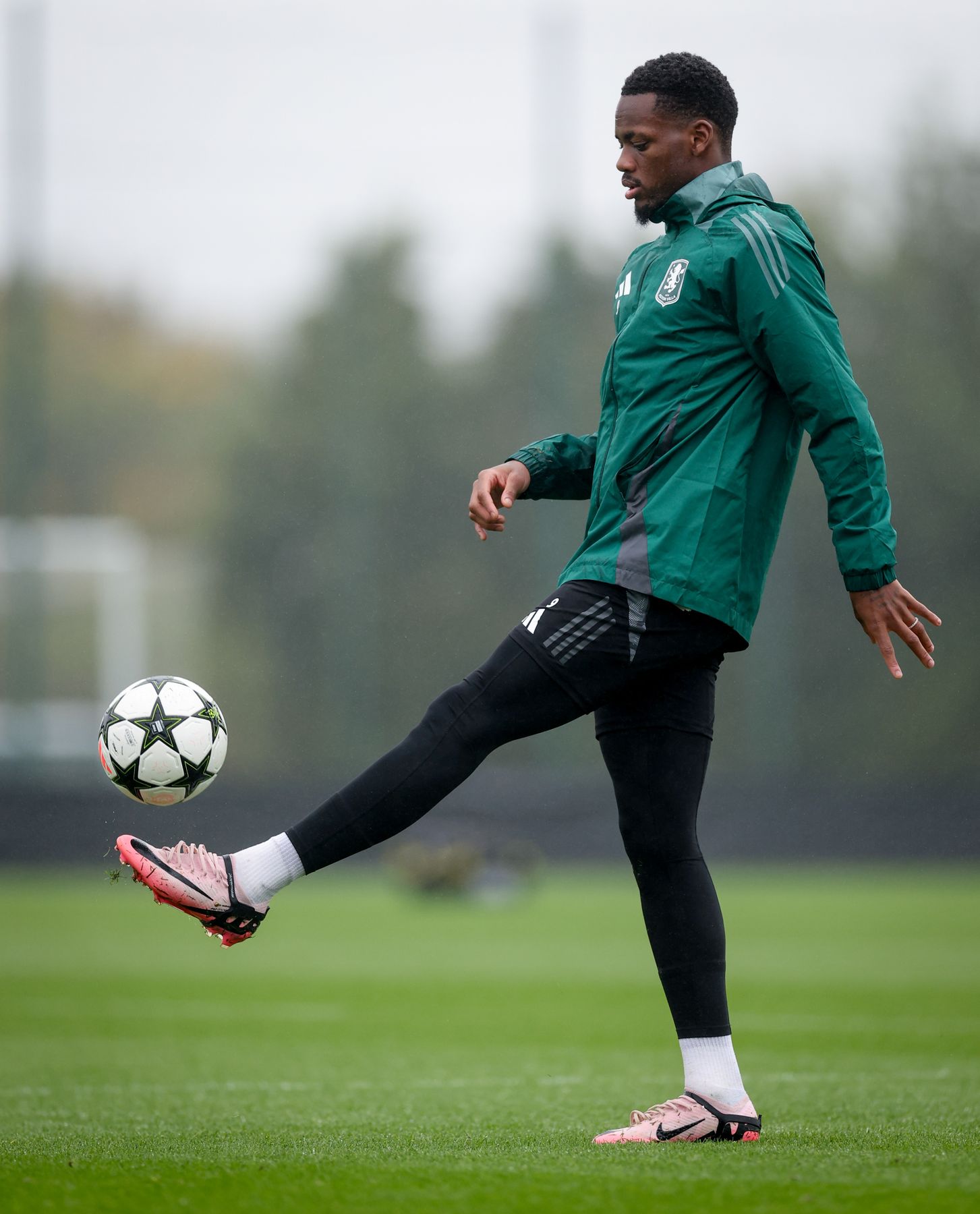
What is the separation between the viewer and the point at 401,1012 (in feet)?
23.2

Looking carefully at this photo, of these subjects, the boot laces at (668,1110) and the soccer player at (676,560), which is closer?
the soccer player at (676,560)

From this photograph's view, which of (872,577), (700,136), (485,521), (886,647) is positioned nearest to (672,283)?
(700,136)

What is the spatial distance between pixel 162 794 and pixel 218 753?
0.55 feet

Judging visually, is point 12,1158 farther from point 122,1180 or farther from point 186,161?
point 186,161

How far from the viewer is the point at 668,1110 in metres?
3.38

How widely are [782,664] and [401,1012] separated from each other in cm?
1131

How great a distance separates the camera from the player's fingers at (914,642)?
3186mm

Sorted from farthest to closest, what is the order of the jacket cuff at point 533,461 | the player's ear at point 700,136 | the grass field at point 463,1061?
the jacket cuff at point 533,461 → the player's ear at point 700,136 → the grass field at point 463,1061

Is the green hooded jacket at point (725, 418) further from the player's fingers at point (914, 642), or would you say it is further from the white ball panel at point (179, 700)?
the white ball panel at point (179, 700)

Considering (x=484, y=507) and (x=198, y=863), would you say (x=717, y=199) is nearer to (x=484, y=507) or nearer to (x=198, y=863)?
(x=484, y=507)

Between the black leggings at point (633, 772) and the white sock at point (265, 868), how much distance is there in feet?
0.08

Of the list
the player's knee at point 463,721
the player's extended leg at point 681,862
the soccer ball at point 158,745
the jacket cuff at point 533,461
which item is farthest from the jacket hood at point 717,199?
the soccer ball at point 158,745

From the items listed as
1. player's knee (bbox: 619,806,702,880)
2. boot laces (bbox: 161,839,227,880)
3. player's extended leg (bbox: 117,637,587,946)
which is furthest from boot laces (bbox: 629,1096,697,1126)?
boot laces (bbox: 161,839,227,880)

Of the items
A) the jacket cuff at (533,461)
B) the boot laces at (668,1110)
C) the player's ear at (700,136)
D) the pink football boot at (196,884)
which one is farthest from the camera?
the jacket cuff at (533,461)
